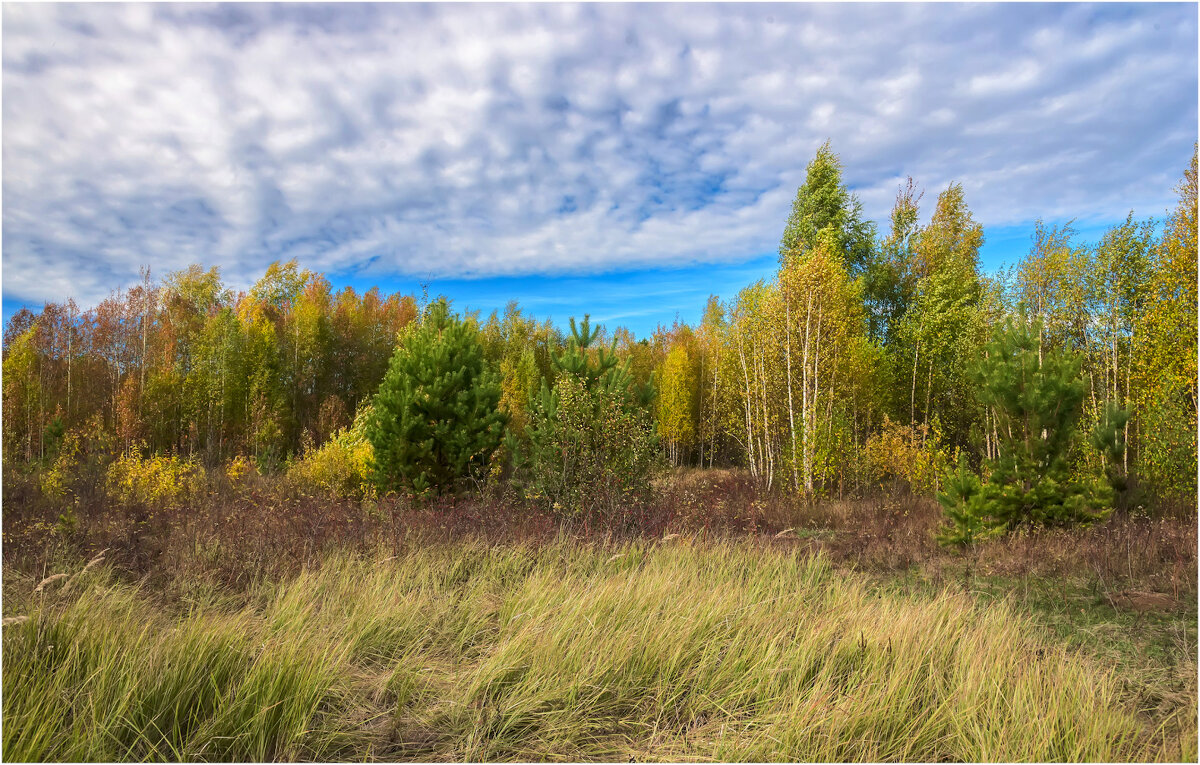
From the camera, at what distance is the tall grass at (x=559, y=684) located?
2758 mm

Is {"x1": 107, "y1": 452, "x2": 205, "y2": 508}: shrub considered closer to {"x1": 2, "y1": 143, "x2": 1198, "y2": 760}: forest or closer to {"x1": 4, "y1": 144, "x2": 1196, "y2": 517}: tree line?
{"x1": 2, "y1": 143, "x2": 1198, "y2": 760}: forest

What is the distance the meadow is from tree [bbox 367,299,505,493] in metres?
4.10

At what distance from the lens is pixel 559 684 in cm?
321

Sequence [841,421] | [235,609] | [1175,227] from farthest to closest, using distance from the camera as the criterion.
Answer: [841,421] → [1175,227] → [235,609]

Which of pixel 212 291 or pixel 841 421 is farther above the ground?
pixel 212 291

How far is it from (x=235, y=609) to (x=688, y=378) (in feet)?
69.0

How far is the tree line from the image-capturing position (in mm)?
9812

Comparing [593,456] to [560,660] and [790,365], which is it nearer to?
[560,660]

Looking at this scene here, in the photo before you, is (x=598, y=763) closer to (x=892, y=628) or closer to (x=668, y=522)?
(x=892, y=628)

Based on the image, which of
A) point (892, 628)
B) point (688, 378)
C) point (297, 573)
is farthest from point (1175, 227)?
point (688, 378)

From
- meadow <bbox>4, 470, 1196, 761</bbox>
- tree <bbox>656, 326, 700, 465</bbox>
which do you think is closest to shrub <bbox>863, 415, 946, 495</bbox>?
meadow <bbox>4, 470, 1196, 761</bbox>

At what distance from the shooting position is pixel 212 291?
1172 inches

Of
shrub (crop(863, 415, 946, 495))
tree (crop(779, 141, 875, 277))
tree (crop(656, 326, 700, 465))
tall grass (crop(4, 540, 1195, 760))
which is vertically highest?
tree (crop(779, 141, 875, 277))

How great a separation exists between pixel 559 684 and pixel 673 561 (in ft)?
8.25
